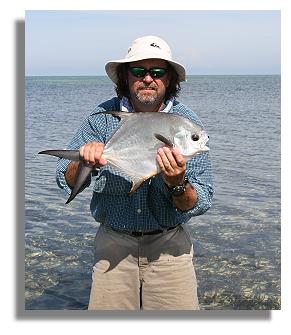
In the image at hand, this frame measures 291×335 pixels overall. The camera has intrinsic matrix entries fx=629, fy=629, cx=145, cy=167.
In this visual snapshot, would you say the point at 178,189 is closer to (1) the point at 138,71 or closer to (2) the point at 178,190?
(2) the point at 178,190

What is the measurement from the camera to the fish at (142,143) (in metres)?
3.17

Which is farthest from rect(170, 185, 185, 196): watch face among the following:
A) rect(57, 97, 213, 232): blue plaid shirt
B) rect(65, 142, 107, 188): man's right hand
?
rect(65, 142, 107, 188): man's right hand

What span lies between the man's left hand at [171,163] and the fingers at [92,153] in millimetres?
294

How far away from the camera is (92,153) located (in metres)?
3.14

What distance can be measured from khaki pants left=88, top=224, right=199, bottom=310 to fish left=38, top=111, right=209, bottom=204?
423 mm

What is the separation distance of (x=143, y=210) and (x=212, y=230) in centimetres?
248

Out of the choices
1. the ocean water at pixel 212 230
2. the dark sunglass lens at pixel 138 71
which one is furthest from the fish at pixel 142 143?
the ocean water at pixel 212 230

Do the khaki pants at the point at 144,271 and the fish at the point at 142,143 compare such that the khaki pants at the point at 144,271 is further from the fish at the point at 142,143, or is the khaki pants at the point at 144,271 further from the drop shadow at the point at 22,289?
the fish at the point at 142,143

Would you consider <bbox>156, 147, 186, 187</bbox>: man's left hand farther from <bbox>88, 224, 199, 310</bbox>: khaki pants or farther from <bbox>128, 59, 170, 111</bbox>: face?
<bbox>88, 224, 199, 310</bbox>: khaki pants

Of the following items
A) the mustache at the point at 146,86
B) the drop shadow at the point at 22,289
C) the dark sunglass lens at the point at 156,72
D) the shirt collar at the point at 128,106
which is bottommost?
the drop shadow at the point at 22,289

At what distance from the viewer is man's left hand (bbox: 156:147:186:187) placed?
121 inches

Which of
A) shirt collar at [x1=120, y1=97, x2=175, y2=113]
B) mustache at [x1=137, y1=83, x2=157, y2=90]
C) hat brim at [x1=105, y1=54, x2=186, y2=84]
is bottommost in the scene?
shirt collar at [x1=120, y1=97, x2=175, y2=113]
